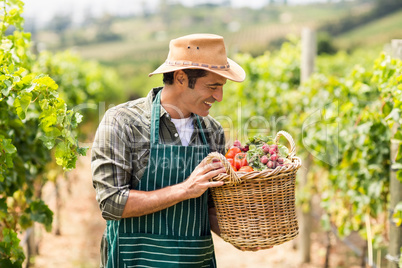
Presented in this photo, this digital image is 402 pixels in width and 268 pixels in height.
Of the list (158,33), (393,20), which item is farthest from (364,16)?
(158,33)

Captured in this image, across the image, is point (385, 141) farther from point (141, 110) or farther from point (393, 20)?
point (393, 20)

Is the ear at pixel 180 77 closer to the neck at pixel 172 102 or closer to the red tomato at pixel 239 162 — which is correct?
the neck at pixel 172 102

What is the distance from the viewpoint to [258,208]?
192cm

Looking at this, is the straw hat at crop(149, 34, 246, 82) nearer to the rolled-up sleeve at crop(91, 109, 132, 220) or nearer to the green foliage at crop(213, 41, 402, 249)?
the rolled-up sleeve at crop(91, 109, 132, 220)

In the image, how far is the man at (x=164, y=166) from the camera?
1812mm

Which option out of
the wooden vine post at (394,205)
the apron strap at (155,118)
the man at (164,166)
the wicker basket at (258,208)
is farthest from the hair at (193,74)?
the wooden vine post at (394,205)

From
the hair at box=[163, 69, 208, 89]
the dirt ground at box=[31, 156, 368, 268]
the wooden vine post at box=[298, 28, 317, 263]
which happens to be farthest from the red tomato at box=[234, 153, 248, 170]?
the dirt ground at box=[31, 156, 368, 268]

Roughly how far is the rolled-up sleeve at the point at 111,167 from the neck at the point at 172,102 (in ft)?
0.88

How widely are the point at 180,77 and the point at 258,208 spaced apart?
66cm

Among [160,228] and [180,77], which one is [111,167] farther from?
[180,77]

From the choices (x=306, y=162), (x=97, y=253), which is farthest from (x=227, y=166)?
(x=97, y=253)

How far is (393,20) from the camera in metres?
51.1

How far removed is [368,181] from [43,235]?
3883mm

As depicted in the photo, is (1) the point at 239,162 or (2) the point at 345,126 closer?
(1) the point at 239,162
